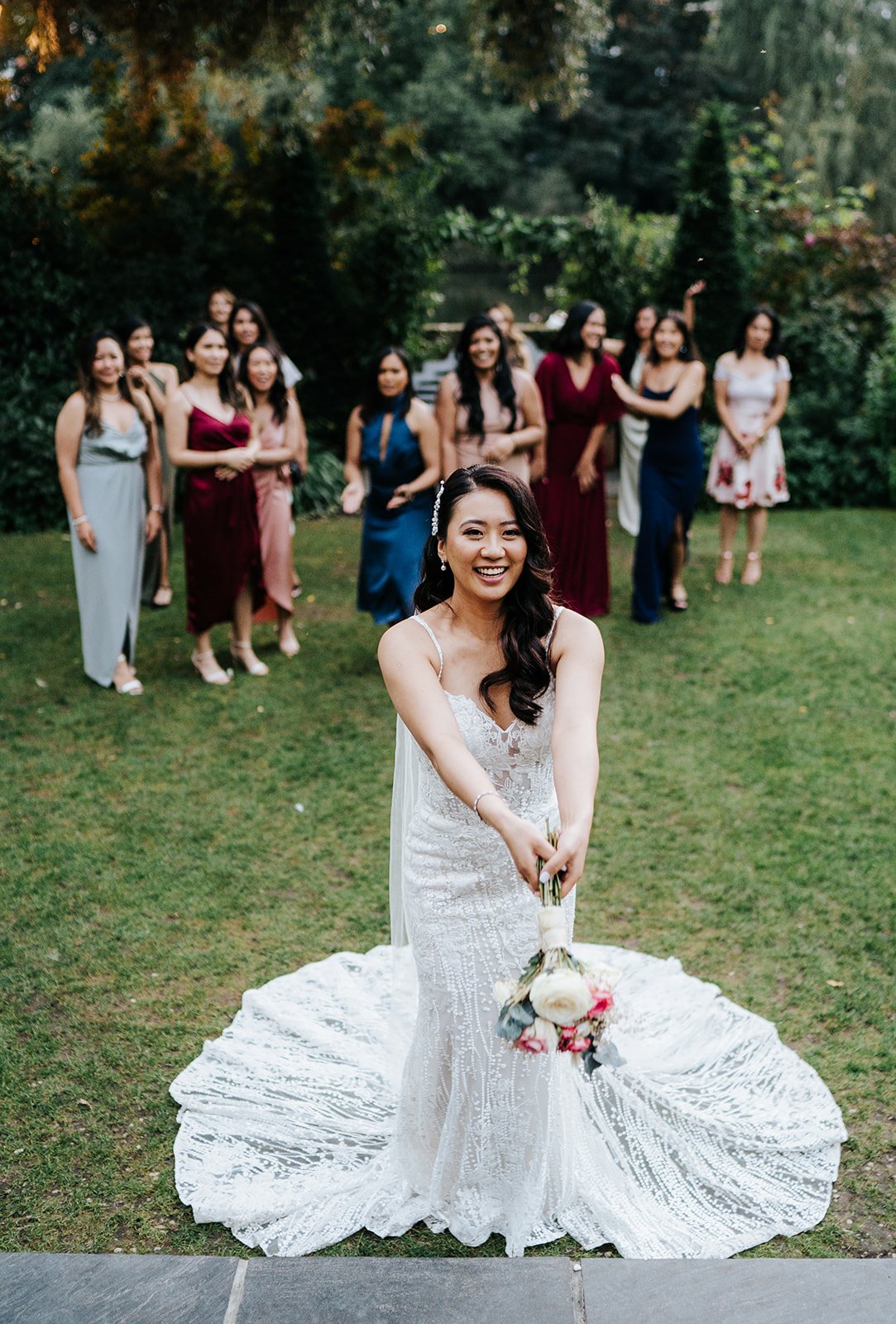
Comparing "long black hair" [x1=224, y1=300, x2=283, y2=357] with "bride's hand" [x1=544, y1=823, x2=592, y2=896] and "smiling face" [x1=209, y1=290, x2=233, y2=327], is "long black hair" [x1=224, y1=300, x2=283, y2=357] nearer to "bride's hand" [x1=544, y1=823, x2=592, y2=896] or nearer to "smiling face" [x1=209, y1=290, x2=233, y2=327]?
"smiling face" [x1=209, y1=290, x2=233, y2=327]

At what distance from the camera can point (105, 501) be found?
22.4 feet

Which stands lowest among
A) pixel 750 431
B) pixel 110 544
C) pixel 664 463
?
pixel 110 544

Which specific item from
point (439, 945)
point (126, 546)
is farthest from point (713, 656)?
point (439, 945)

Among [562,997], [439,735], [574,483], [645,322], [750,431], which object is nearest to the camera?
[562,997]

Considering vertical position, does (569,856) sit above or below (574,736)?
below

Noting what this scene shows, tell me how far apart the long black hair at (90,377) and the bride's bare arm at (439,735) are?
428 cm

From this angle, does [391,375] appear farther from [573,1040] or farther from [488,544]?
[573,1040]

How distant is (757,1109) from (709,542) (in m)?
8.20

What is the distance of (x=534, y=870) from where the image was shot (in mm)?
2406

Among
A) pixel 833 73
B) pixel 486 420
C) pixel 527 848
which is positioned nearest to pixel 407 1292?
pixel 527 848

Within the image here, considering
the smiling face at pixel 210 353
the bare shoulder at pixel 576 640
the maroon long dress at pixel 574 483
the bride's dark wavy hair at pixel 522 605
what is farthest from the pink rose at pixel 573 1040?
the maroon long dress at pixel 574 483

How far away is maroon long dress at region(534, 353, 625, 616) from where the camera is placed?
7.81 metres

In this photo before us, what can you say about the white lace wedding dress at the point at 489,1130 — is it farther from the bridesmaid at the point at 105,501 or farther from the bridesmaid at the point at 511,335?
the bridesmaid at the point at 511,335

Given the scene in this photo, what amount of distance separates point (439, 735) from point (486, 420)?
15.7 ft
